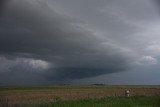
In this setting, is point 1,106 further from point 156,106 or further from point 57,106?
point 156,106

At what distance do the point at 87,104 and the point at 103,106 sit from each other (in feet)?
4.53

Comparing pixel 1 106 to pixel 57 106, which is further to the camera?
pixel 57 106

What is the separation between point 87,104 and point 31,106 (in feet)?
11.5

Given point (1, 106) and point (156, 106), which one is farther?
point (156, 106)

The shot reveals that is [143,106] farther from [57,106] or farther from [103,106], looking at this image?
[57,106]

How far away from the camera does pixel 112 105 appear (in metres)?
19.6

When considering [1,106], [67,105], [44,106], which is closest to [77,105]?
[67,105]

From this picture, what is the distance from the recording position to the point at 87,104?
20234 mm

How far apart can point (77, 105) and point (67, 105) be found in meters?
0.62

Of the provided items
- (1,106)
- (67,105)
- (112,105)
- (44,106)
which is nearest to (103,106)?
(112,105)

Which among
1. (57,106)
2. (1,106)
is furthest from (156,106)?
(1,106)

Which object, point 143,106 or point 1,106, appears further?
point 143,106

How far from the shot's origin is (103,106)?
63.1 feet

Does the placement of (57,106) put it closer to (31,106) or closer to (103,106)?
(31,106)
